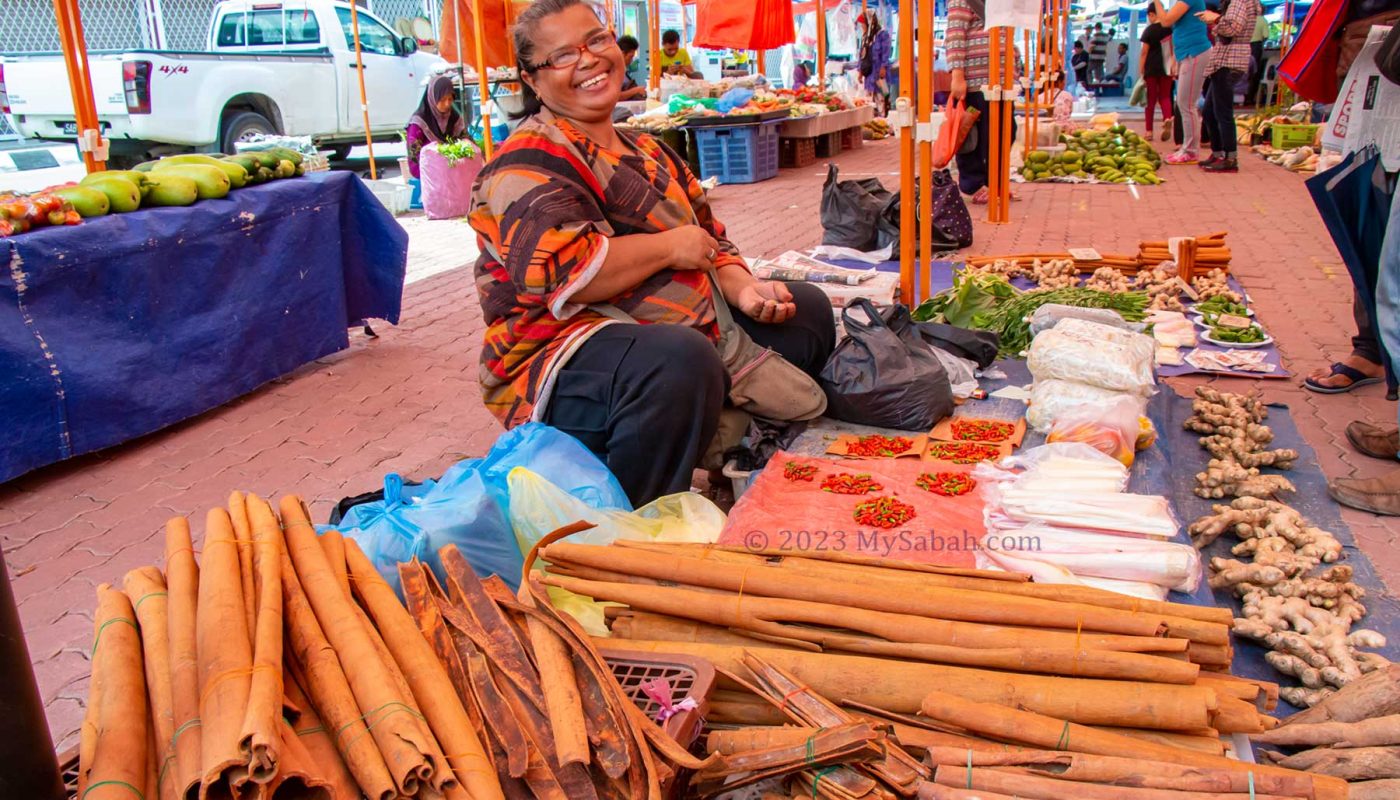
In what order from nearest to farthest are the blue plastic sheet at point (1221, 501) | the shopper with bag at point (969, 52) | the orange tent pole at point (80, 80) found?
the blue plastic sheet at point (1221, 501) < the orange tent pole at point (80, 80) < the shopper with bag at point (969, 52)

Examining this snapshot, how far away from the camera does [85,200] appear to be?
165 inches

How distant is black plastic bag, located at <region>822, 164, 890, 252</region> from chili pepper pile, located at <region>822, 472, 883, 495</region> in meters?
3.89

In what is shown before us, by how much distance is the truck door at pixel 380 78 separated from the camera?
40.4 feet

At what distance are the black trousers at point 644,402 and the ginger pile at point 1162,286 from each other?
11.6 ft

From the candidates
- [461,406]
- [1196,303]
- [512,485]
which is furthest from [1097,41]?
[512,485]

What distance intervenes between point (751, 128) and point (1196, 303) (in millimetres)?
6755

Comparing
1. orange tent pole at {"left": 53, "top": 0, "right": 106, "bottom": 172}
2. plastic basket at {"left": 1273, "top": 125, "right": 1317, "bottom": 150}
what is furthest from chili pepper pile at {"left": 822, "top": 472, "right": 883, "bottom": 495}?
plastic basket at {"left": 1273, "top": 125, "right": 1317, "bottom": 150}

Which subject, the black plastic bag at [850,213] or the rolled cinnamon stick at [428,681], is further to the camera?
the black plastic bag at [850,213]

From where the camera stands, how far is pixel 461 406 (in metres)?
4.71

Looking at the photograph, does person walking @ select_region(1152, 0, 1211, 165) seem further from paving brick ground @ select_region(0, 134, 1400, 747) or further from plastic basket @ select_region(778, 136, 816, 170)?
plastic basket @ select_region(778, 136, 816, 170)

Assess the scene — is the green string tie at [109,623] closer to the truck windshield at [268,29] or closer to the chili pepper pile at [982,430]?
the chili pepper pile at [982,430]

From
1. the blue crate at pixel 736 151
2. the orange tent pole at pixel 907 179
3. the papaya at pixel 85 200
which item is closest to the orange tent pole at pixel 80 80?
the papaya at pixel 85 200

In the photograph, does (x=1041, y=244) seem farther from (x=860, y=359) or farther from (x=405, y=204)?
(x=405, y=204)

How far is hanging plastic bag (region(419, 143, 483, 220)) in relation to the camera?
9.80 m
